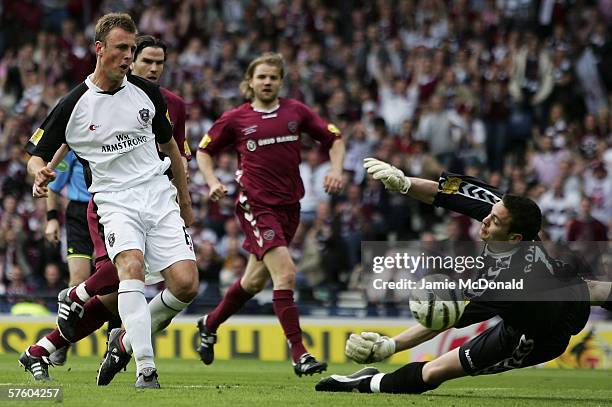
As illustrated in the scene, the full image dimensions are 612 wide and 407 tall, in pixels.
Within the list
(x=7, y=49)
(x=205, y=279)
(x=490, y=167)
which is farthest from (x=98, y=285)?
(x=7, y=49)

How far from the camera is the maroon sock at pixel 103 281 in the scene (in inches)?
344

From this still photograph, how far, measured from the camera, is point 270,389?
892 centimetres

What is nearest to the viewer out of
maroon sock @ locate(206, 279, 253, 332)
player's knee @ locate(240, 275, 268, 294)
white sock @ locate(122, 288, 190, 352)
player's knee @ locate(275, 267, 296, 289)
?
white sock @ locate(122, 288, 190, 352)

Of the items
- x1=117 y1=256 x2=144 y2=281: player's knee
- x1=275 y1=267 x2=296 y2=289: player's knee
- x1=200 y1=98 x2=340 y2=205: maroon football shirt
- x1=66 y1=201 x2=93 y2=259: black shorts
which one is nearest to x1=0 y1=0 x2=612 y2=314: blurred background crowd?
x1=200 y1=98 x2=340 y2=205: maroon football shirt

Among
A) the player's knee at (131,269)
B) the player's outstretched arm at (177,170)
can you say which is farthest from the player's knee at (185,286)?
the player's outstretched arm at (177,170)

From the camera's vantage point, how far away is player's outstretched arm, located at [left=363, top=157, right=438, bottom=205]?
Answer: 835 centimetres

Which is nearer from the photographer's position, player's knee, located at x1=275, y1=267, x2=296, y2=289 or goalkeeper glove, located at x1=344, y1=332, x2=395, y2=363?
goalkeeper glove, located at x1=344, y1=332, x2=395, y2=363

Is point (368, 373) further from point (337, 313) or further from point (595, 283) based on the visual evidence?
point (337, 313)

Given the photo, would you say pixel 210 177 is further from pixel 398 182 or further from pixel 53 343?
pixel 398 182

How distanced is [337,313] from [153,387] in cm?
712

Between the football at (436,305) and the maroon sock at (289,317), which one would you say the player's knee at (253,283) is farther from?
the football at (436,305)

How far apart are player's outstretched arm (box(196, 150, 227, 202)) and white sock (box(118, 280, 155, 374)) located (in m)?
2.69

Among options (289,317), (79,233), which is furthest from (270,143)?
(79,233)

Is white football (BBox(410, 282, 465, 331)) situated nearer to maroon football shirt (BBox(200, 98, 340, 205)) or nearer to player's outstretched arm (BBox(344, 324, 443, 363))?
player's outstretched arm (BBox(344, 324, 443, 363))
